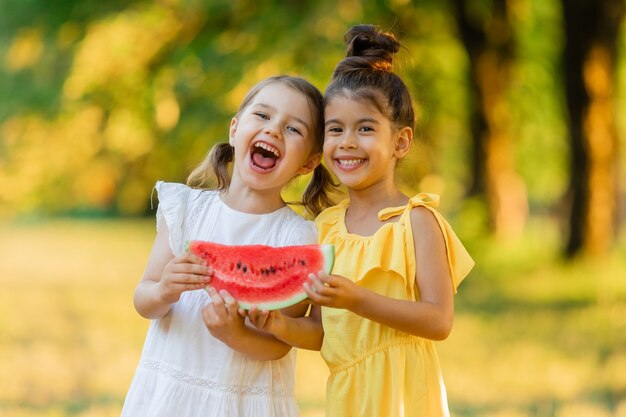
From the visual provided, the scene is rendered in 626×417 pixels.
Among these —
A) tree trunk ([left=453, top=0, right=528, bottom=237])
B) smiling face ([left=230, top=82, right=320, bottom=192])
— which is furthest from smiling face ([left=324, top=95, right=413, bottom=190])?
tree trunk ([left=453, top=0, right=528, bottom=237])

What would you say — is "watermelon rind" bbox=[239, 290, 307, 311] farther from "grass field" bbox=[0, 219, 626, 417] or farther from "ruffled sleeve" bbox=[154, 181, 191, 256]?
"grass field" bbox=[0, 219, 626, 417]

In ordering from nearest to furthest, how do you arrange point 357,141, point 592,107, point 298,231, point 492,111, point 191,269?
1. point 191,269
2. point 357,141
3. point 298,231
4. point 592,107
5. point 492,111

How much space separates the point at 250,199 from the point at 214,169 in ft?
0.89

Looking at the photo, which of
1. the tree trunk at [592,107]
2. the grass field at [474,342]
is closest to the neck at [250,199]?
the grass field at [474,342]

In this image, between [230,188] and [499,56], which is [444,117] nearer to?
[499,56]

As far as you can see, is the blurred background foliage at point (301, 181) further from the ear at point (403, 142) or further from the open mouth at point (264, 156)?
the open mouth at point (264, 156)

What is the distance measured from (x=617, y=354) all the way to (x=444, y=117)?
36.3ft

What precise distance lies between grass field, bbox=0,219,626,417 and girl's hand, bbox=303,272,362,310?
3.36m

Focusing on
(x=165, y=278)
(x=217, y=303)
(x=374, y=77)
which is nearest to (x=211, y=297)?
(x=217, y=303)

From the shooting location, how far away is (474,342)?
345 inches

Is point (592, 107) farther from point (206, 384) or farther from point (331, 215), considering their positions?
point (206, 384)

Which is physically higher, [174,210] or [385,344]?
[174,210]

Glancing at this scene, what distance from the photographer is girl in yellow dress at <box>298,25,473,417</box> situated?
332cm

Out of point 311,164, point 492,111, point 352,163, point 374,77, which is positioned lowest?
point 352,163
